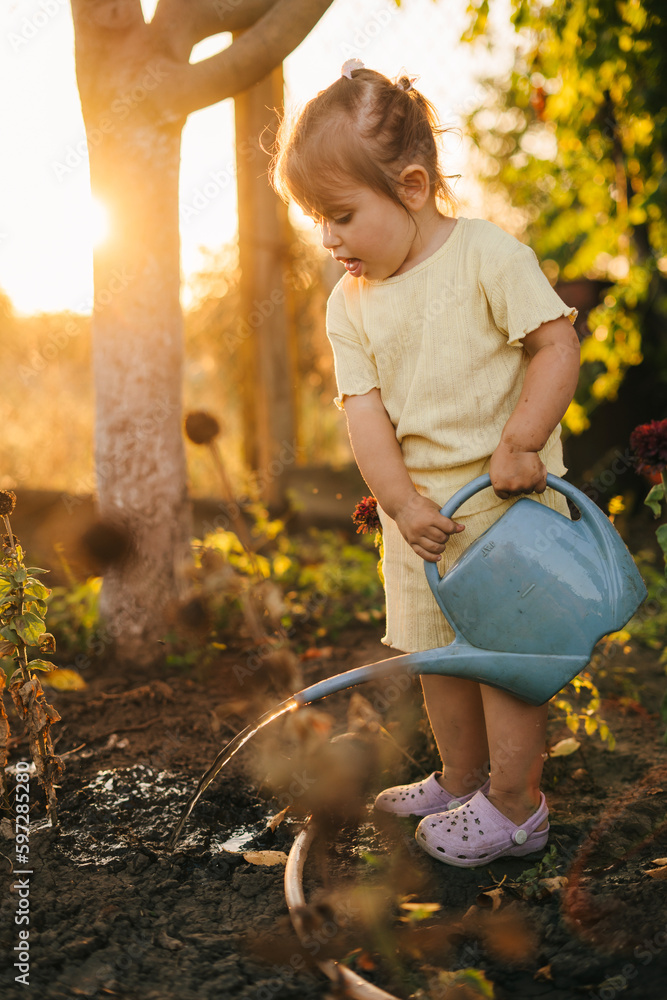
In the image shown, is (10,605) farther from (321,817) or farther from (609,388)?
(609,388)

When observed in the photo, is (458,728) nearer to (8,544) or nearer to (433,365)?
(433,365)

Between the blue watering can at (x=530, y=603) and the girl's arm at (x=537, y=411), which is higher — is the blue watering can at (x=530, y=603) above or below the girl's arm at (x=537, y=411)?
below

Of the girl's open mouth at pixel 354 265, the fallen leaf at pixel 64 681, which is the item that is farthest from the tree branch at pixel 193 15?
the fallen leaf at pixel 64 681

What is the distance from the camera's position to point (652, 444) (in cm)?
155

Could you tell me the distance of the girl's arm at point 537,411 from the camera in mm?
1411

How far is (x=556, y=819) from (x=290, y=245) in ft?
12.1

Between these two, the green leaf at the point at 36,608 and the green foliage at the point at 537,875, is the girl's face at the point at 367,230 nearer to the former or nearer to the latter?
the green leaf at the point at 36,608

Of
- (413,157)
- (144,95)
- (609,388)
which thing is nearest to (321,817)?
(413,157)

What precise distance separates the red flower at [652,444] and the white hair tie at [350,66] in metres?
0.95

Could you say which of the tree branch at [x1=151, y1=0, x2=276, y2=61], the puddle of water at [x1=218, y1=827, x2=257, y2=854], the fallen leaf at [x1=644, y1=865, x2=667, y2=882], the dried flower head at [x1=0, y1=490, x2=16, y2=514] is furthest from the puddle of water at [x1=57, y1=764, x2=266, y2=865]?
the tree branch at [x1=151, y1=0, x2=276, y2=61]

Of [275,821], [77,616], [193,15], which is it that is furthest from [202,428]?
[193,15]

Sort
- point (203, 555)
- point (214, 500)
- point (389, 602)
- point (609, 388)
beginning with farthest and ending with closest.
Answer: point (214, 500) < point (609, 388) < point (203, 555) < point (389, 602)

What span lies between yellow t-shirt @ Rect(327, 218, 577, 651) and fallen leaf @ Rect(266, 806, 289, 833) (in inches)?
31.6

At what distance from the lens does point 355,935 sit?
132cm
